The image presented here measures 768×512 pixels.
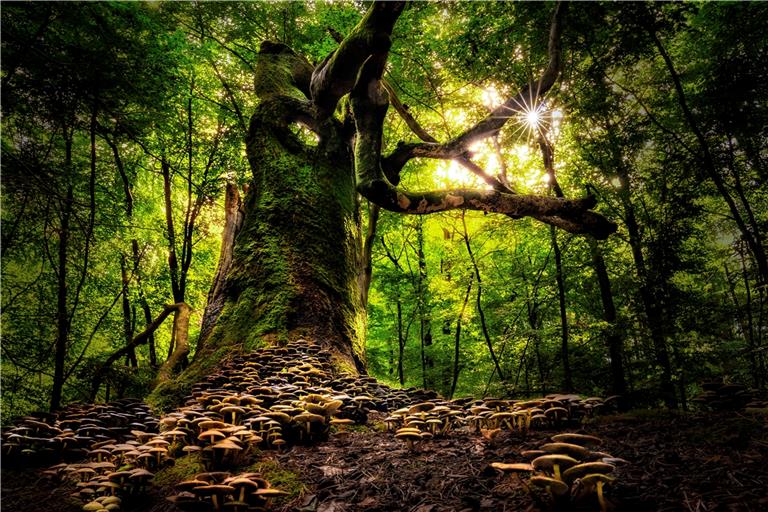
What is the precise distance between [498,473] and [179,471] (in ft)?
7.91

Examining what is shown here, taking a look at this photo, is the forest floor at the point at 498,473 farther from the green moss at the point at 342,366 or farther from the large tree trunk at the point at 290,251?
the large tree trunk at the point at 290,251

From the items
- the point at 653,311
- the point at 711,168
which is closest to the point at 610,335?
the point at 653,311

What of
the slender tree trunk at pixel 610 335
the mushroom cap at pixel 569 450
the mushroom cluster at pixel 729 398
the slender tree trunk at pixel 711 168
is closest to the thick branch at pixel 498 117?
the slender tree trunk at pixel 711 168

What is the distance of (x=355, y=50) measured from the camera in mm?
5016

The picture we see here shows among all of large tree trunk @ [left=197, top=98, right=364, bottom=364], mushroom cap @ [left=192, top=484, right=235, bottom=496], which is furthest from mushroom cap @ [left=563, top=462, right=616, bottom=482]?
large tree trunk @ [left=197, top=98, right=364, bottom=364]

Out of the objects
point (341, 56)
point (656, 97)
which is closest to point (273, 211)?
point (341, 56)

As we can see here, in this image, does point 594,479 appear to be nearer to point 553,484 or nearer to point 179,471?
point 553,484

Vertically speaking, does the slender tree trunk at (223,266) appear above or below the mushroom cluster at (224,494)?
above

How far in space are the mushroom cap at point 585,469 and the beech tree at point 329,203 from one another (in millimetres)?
3711

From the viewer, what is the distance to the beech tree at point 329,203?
500 cm

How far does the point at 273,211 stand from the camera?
6508mm

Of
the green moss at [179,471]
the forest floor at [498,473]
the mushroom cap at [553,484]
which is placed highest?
the mushroom cap at [553,484]

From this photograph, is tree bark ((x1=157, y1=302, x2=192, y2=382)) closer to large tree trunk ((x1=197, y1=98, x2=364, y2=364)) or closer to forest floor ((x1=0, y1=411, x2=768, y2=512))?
large tree trunk ((x1=197, y1=98, x2=364, y2=364))

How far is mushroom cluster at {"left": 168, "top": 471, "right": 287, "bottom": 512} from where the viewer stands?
1.82 metres
